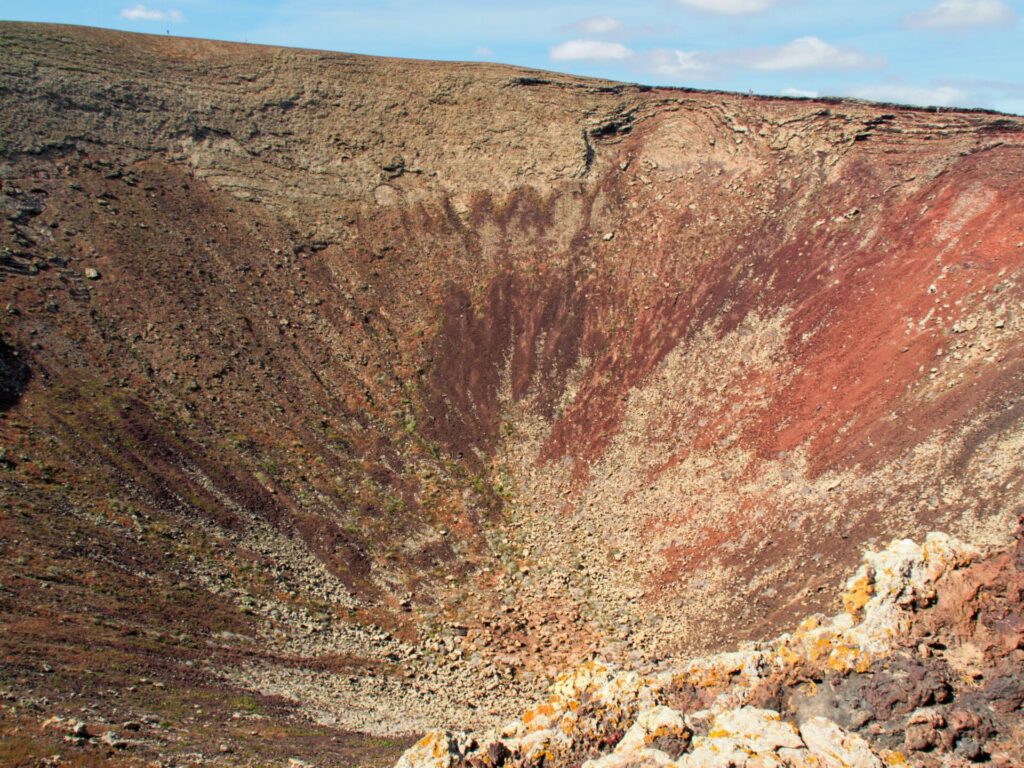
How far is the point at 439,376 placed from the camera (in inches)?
1505

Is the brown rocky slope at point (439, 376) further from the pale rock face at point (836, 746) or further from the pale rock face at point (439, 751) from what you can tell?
the pale rock face at point (836, 746)

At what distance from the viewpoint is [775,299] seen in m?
36.9

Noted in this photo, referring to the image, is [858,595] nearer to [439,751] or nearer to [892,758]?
[892,758]

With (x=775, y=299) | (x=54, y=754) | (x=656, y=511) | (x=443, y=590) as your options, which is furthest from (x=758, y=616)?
(x=54, y=754)

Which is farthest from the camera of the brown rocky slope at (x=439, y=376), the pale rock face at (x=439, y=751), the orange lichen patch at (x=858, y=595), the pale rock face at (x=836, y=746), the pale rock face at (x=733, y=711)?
the brown rocky slope at (x=439, y=376)

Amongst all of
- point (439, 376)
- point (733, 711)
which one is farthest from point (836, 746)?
point (439, 376)

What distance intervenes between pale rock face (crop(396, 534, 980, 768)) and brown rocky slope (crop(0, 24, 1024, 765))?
932 cm

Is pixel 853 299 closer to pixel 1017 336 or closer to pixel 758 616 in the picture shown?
pixel 1017 336

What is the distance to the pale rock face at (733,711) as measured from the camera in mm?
10820

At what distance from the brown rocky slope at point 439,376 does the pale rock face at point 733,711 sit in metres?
9.32

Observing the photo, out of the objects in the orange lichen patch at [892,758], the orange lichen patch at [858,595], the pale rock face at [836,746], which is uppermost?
the orange lichen patch at [858,595]

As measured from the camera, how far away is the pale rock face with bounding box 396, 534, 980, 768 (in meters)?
10.8

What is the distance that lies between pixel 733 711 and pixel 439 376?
27609mm

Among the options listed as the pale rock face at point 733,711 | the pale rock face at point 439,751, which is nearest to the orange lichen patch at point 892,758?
the pale rock face at point 733,711
